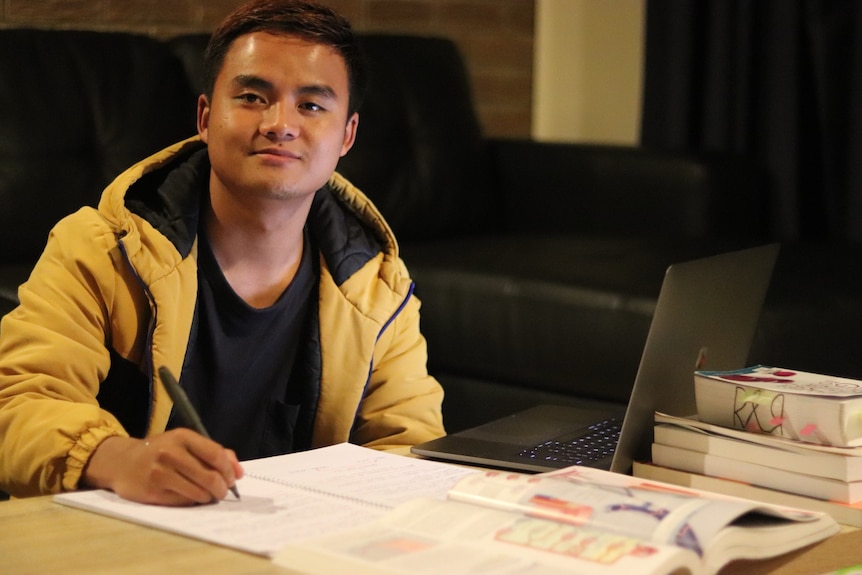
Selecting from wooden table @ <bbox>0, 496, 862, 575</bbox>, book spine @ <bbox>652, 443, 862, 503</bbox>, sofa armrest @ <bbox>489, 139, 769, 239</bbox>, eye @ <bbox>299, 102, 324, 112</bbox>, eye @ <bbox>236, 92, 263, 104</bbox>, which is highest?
eye @ <bbox>236, 92, 263, 104</bbox>

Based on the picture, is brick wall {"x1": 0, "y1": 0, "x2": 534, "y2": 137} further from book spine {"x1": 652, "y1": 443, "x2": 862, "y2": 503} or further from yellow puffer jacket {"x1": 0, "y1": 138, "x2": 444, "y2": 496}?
book spine {"x1": 652, "y1": 443, "x2": 862, "y2": 503}

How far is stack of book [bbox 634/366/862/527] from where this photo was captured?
3.62 feet

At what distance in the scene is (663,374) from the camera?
48.2 inches

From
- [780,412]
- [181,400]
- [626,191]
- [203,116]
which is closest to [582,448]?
[780,412]

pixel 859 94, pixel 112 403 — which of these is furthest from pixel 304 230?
pixel 859 94

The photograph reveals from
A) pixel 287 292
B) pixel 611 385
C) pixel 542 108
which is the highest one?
pixel 542 108

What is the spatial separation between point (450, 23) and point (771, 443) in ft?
8.52

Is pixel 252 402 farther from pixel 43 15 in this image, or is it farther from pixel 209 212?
pixel 43 15

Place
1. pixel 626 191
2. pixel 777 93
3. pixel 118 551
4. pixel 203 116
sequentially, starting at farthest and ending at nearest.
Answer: pixel 777 93 → pixel 626 191 → pixel 203 116 → pixel 118 551

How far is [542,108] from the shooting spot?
3.84m

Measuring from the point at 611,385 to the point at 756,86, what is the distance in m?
1.53

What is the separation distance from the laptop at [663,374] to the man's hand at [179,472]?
11.9 inches

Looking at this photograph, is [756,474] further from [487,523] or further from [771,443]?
[487,523]

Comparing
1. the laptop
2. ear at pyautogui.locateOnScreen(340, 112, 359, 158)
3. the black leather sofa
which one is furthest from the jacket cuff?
the black leather sofa
